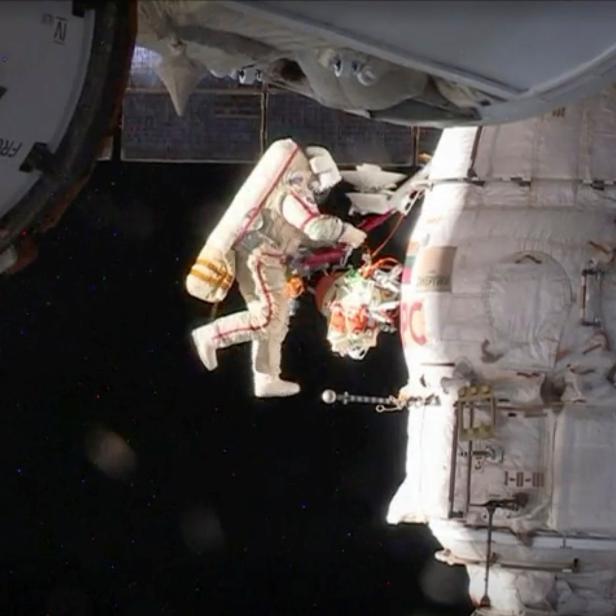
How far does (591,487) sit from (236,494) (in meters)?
1.95

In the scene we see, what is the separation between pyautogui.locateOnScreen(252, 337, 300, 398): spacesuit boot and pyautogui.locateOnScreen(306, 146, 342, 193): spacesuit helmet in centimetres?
56

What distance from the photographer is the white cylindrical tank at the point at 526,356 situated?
4219mm

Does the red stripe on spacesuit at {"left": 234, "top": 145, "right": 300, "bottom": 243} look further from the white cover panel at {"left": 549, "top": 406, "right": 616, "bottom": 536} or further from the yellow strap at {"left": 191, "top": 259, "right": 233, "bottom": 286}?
the white cover panel at {"left": 549, "top": 406, "right": 616, "bottom": 536}

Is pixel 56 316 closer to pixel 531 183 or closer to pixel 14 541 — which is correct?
pixel 14 541

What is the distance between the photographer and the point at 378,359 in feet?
19.3

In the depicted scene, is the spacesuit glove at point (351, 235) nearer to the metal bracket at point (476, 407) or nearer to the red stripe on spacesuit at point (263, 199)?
the red stripe on spacesuit at point (263, 199)

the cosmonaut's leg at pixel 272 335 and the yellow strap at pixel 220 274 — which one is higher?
the yellow strap at pixel 220 274

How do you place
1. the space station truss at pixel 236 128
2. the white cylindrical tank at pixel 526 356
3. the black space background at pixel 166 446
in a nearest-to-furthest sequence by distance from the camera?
the white cylindrical tank at pixel 526 356 → the space station truss at pixel 236 128 → the black space background at pixel 166 446

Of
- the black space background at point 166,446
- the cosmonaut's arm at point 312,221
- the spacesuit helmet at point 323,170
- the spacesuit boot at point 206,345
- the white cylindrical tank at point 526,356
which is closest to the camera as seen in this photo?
the white cylindrical tank at point 526,356

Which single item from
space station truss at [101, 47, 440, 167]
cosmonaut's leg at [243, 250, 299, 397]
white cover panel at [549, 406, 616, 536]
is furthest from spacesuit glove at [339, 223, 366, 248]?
white cover panel at [549, 406, 616, 536]

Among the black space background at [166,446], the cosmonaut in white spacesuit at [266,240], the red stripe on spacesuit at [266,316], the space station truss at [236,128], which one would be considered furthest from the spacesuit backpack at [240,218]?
the black space background at [166,446]

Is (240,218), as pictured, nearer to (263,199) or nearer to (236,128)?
(263,199)

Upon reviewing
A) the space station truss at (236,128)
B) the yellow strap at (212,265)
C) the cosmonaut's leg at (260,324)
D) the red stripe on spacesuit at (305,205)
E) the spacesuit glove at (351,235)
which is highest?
the space station truss at (236,128)

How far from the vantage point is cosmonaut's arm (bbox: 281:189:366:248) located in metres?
4.86
